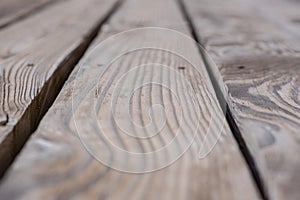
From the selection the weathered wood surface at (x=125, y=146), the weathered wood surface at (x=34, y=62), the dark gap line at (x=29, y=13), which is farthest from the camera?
the dark gap line at (x=29, y=13)

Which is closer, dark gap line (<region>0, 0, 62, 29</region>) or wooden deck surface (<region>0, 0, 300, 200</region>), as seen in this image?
wooden deck surface (<region>0, 0, 300, 200</region>)

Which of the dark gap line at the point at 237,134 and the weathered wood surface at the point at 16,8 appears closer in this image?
the dark gap line at the point at 237,134

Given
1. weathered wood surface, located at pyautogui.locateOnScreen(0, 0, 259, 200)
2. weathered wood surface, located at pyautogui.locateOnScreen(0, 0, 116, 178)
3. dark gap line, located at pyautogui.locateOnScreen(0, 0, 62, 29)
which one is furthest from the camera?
dark gap line, located at pyautogui.locateOnScreen(0, 0, 62, 29)

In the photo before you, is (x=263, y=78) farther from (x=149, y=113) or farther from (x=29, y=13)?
(x=29, y=13)

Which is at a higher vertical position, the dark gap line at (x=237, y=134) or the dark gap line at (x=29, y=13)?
the dark gap line at (x=237, y=134)

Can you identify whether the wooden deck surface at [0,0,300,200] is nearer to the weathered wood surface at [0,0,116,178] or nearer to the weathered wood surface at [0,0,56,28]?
the weathered wood surface at [0,0,116,178]

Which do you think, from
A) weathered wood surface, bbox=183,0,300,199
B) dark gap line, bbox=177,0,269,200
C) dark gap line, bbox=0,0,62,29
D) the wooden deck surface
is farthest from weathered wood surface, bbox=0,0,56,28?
dark gap line, bbox=177,0,269,200

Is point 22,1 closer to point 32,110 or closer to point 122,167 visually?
point 32,110

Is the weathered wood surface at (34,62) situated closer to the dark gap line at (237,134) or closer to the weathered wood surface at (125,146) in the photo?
the weathered wood surface at (125,146)

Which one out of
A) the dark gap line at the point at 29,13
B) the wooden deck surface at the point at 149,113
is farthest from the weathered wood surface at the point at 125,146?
the dark gap line at the point at 29,13
